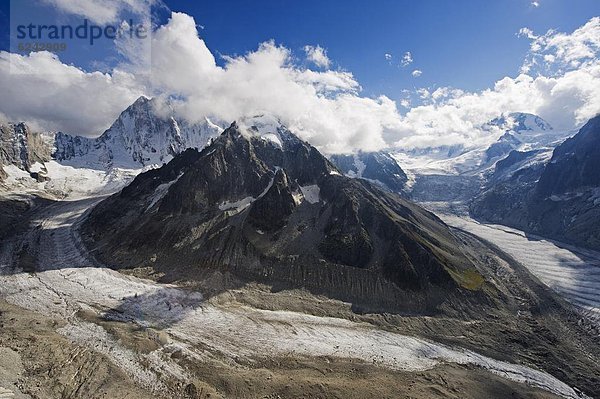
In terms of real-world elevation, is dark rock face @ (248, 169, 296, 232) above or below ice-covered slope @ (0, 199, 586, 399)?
above

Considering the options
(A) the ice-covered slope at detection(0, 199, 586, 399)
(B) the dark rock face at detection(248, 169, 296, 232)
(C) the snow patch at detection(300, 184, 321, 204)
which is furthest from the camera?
(C) the snow patch at detection(300, 184, 321, 204)

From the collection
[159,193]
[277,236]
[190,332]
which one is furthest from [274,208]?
[190,332]

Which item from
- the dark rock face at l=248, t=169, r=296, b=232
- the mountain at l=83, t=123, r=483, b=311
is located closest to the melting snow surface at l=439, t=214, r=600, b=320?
the mountain at l=83, t=123, r=483, b=311

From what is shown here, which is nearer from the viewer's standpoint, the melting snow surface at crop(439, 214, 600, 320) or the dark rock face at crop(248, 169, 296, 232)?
the melting snow surface at crop(439, 214, 600, 320)

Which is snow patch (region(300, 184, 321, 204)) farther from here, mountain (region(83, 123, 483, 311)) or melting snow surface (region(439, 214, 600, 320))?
melting snow surface (region(439, 214, 600, 320))

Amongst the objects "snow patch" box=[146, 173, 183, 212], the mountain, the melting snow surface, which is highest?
"snow patch" box=[146, 173, 183, 212]

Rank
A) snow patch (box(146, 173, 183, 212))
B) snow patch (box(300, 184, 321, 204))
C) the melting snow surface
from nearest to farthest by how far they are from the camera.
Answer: the melting snow surface < snow patch (box(300, 184, 321, 204)) < snow patch (box(146, 173, 183, 212))

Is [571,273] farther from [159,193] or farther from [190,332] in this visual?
[159,193]

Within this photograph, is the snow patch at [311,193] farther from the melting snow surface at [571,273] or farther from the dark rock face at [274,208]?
the melting snow surface at [571,273]

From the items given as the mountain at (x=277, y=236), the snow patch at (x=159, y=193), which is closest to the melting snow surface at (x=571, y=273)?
the mountain at (x=277, y=236)
